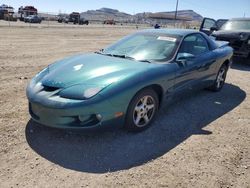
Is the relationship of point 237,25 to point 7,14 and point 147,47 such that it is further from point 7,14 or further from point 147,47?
point 7,14

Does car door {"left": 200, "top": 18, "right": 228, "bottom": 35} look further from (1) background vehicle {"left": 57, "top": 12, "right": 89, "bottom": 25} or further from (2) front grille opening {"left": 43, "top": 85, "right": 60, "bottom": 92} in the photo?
(1) background vehicle {"left": 57, "top": 12, "right": 89, "bottom": 25}

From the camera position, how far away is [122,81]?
142 inches

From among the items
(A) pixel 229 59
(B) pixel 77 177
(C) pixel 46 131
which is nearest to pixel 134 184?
(B) pixel 77 177

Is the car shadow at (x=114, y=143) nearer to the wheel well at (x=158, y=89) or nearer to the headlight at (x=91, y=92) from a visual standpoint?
the wheel well at (x=158, y=89)

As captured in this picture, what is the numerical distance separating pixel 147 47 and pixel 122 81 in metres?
1.28

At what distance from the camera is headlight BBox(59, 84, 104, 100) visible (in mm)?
3400

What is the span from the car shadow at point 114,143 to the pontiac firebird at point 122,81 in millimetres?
250

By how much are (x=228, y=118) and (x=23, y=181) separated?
11.4ft

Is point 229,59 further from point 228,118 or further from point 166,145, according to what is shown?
point 166,145

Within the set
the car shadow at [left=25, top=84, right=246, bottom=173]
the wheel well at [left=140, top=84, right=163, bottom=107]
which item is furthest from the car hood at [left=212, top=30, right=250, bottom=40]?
the wheel well at [left=140, top=84, right=163, bottom=107]

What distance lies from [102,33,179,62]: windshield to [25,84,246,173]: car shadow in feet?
3.31

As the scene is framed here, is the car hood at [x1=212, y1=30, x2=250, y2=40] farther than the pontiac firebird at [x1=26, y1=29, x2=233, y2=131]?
Yes

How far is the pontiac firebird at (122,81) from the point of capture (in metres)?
3.41

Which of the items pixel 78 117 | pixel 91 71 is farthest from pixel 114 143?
pixel 91 71
